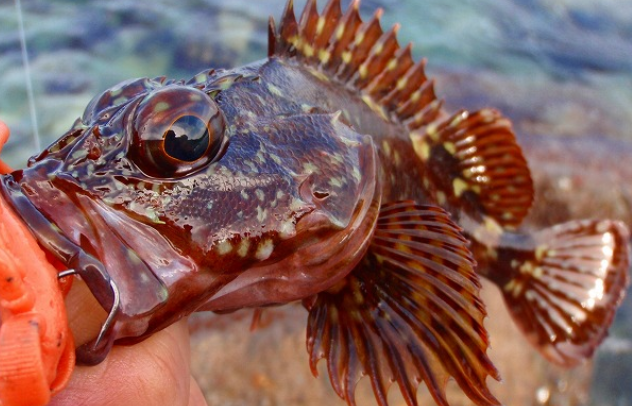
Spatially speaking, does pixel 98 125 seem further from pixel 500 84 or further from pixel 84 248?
pixel 500 84

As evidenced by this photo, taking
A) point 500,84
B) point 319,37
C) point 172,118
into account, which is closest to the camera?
point 172,118

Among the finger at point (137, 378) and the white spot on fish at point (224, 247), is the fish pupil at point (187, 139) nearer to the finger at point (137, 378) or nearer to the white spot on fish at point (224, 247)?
the white spot on fish at point (224, 247)

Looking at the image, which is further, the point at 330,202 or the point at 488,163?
the point at 488,163

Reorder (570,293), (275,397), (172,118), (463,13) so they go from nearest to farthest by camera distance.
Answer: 1. (172,118)
2. (570,293)
3. (275,397)
4. (463,13)

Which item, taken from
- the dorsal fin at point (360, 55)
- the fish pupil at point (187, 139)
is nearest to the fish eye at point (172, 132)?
the fish pupil at point (187, 139)

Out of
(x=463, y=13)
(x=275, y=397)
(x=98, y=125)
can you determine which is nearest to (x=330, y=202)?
(x=98, y=125)

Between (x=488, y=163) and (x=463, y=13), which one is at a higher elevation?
(x=463, y=13)

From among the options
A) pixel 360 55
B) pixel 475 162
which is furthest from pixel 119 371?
pixel 475 162
